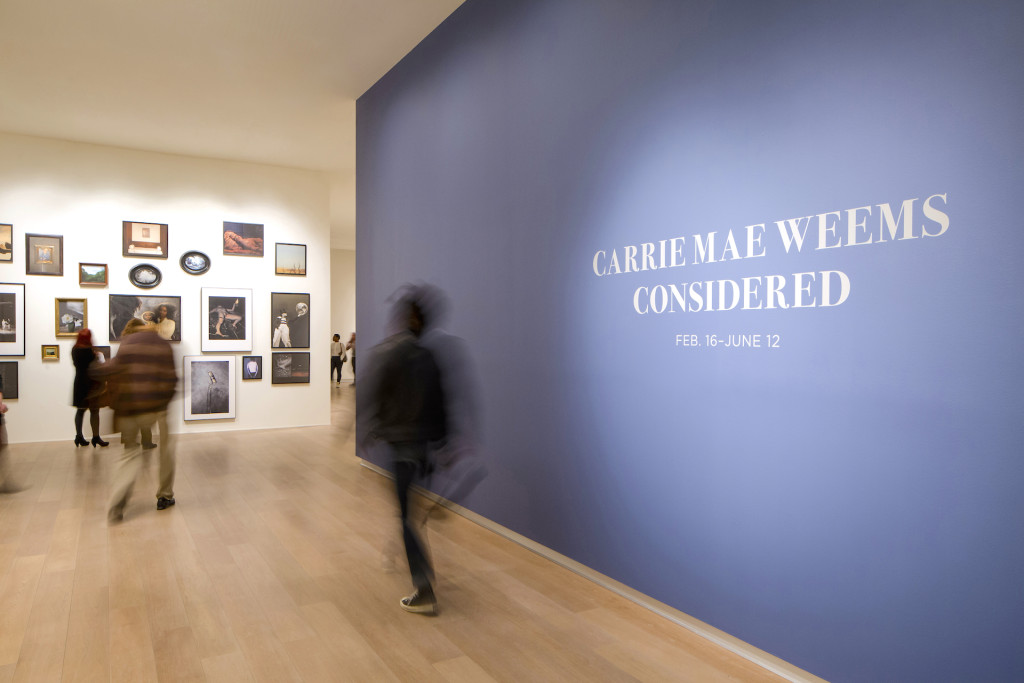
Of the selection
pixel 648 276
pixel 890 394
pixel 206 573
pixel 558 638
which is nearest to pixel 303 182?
pixel 206 573

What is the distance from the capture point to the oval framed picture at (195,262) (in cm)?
984

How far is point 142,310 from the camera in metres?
9.64

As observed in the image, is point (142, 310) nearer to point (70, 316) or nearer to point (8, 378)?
point (70, 316)

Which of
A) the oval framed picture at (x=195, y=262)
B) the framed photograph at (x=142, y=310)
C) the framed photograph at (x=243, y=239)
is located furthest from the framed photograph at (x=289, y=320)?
the framed photograph at (x=142, y=310)

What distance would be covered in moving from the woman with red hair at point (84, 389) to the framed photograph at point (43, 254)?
1.40m

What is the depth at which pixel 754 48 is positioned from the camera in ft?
9.98

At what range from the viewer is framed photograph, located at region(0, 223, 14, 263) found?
885cm

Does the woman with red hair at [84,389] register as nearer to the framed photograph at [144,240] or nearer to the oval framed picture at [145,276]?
the oval framed picture at [145,276]

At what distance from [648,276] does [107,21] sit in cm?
552

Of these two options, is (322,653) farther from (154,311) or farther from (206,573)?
(154,311)

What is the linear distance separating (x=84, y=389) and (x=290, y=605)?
6.45 metres

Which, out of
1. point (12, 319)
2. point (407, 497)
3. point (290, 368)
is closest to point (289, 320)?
point (290, 368)

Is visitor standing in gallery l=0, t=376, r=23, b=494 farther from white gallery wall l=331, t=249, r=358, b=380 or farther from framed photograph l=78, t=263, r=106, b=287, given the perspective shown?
white gallery wall l=331, t=249, r=358, b=380

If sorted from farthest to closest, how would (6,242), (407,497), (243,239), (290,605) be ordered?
(243,239), (6,242), (290,605), (407,497)
